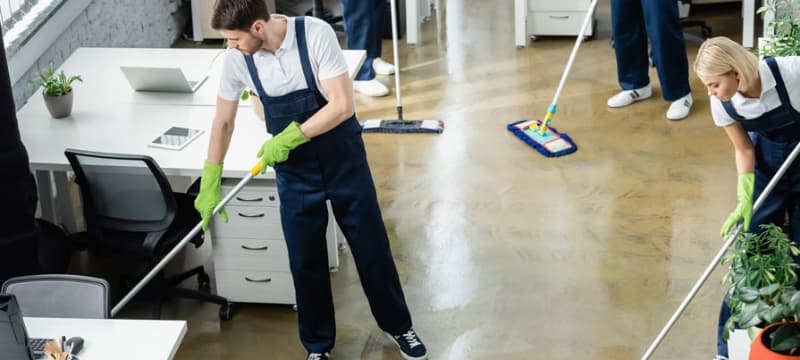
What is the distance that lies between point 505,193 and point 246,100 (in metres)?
1.32

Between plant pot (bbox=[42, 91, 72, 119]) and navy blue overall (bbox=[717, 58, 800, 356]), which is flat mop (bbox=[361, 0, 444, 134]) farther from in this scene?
navy blue overall (bbox=[717, 58, 800, 356])

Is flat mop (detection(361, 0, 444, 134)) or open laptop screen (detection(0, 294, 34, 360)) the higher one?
open laptop screen (detection(0, 294, 34, 360))

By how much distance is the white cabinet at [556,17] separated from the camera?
719 cm

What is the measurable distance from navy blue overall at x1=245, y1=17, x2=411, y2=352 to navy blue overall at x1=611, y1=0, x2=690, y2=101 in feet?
8.14

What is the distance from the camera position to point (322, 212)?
398 centimetres

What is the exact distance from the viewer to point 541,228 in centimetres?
513

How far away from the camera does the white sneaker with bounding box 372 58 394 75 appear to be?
6.91m

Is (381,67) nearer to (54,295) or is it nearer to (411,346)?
(411,346)

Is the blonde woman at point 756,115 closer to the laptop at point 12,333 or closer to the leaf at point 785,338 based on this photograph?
the leaf at point 785,338

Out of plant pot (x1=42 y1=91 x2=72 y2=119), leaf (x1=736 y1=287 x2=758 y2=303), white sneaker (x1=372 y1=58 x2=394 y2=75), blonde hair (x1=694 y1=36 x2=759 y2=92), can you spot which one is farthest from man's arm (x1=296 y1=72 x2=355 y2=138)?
white sneaker (x1=372 y1=58 x2=394 y2=75)

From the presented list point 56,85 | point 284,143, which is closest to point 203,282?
point 56,85

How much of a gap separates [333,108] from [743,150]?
1316 millimetres

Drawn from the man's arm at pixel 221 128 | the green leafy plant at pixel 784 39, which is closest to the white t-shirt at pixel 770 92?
the green leafy plant at pixel 784 39

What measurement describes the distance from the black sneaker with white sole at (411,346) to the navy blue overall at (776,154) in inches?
43.3
